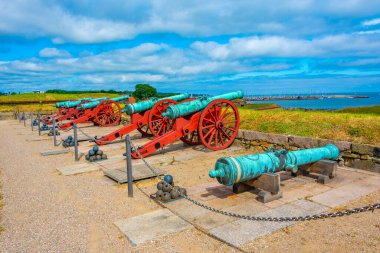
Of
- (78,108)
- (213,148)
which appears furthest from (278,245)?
(78,108)

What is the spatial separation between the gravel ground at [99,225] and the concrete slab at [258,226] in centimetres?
11

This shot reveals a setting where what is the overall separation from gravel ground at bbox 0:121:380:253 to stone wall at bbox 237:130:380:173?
5.37ft

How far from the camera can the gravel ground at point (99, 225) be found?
3789mm

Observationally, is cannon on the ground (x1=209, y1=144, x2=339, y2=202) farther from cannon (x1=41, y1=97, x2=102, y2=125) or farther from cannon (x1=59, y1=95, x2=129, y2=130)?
cannon (x1=41, y1=97, x2=102, y2=125)

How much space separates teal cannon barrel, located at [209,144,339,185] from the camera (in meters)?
4.88

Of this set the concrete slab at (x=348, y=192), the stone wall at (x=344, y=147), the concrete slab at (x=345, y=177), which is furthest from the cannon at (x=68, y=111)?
the concrete slab at (x=348, y=192)

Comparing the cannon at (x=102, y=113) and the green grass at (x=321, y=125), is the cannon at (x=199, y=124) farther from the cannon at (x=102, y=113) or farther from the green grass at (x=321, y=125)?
the cannon at (x=102, y=113)

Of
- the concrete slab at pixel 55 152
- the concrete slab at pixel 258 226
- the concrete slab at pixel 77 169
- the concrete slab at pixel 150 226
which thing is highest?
the concrete slab at pixel 258 226

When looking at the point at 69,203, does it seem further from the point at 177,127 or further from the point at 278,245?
the point at 177,127

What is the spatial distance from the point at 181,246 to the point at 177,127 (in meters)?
5.60

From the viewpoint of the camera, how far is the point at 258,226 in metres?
4.23

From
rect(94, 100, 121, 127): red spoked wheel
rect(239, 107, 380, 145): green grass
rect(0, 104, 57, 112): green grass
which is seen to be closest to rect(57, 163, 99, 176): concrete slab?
rect(239, 107, 380, 145): green grass

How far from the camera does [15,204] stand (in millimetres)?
5602

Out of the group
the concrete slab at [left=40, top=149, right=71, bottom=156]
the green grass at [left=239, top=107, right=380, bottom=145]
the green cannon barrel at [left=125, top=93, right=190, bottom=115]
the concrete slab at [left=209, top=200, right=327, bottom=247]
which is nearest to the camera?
the concrete slab at [left=209, top=200, right=327, bottom=247]
